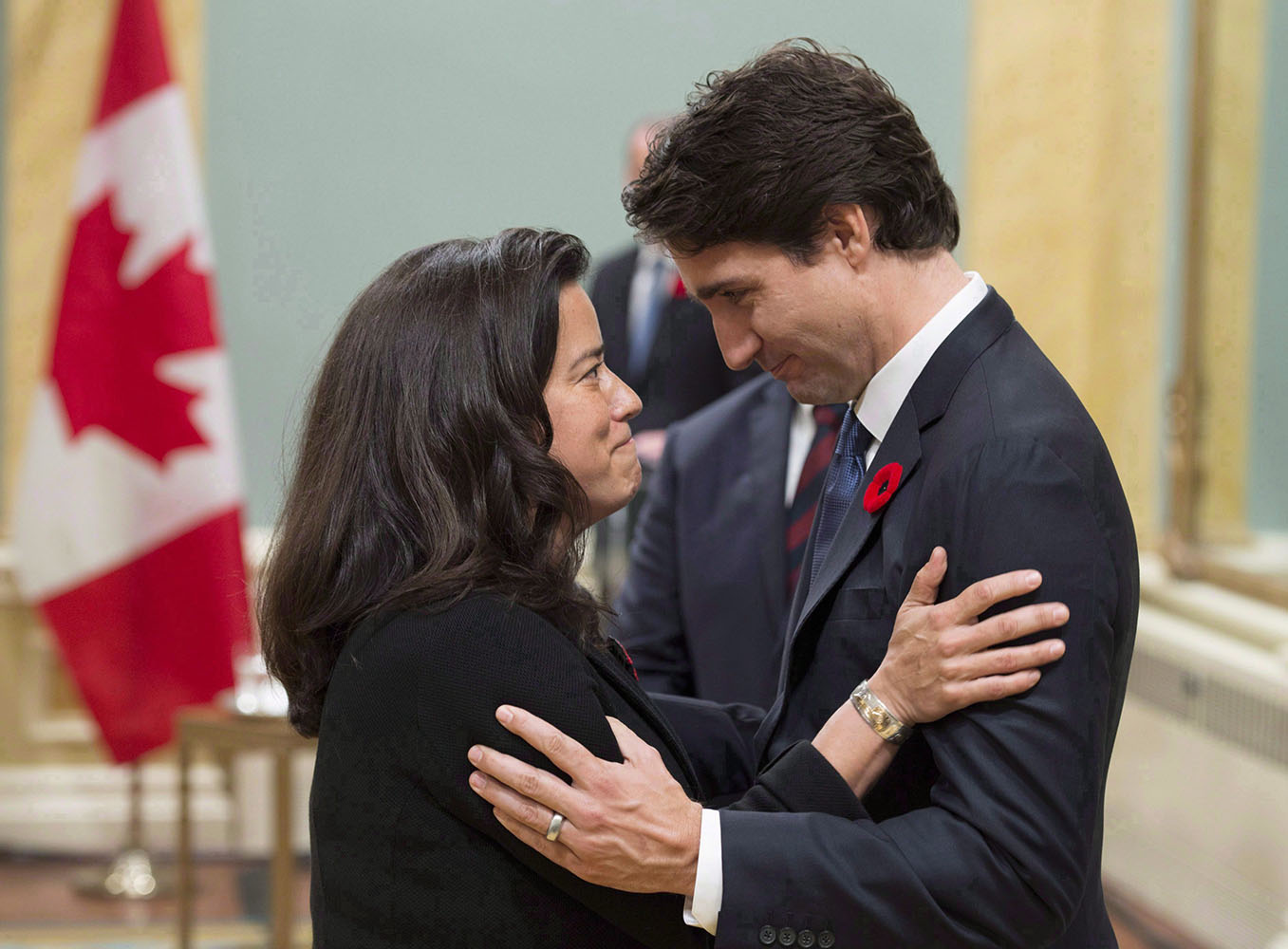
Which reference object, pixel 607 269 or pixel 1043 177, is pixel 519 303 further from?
pixel 1043 177

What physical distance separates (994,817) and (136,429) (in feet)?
12.0

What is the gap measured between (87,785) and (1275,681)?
3770 millimetres

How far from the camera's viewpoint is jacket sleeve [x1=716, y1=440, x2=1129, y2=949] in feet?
5.13

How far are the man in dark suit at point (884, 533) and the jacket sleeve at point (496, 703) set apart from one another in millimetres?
48

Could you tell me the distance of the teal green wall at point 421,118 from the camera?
5.31m

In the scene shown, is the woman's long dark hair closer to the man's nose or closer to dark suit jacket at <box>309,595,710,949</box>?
dark suit jacket at <box>309,595,710,949</box>

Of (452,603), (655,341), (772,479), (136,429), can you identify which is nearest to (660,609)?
Result: (772,479)

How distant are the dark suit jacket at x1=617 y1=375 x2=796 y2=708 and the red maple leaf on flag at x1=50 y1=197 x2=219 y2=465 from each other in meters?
2.31

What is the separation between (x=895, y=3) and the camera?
5.54 m

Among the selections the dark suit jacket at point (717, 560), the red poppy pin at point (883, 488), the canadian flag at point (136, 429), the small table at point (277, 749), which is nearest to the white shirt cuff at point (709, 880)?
the red poppy pin at point (883, 488)

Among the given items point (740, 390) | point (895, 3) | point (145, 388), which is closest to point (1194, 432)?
point (895, 3)

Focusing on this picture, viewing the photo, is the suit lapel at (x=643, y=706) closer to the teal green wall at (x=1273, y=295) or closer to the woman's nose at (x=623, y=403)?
the woman's nose at (x=623, y=403)

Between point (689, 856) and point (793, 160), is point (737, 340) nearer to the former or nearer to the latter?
point (793, 160)

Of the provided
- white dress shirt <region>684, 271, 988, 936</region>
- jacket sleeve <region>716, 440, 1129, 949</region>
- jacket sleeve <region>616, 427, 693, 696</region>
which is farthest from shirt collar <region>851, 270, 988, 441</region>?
jacket sleeve <region>616, 427, 693, 696</region>
